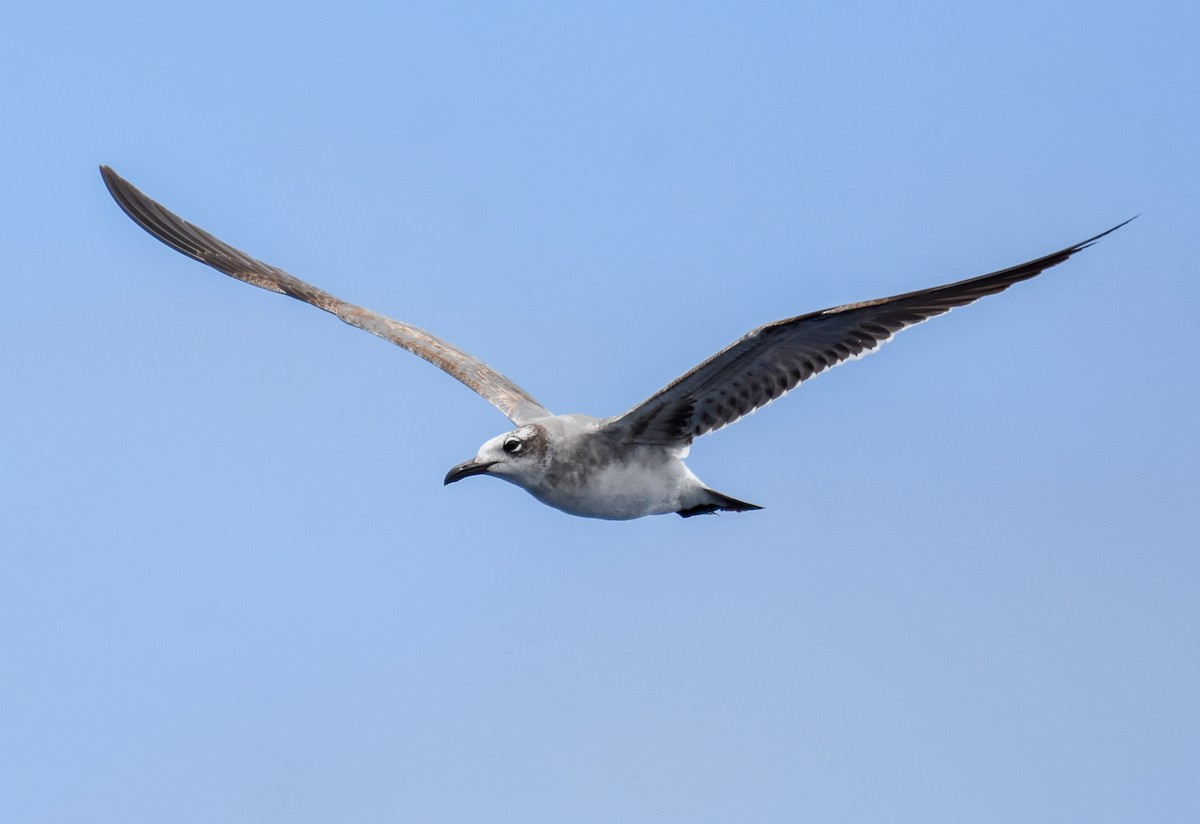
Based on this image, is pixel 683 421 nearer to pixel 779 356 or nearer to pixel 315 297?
pixel 779 356

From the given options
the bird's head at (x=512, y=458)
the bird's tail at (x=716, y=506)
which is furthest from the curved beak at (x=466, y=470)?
the bird's tail at (x=716, y=506)

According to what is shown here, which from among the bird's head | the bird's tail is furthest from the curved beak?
the bird's tail

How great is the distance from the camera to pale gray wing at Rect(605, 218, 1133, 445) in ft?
43.4

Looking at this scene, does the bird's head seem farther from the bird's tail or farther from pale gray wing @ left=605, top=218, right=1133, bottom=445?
the bird's tail

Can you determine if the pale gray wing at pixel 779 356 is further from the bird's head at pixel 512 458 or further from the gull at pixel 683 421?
the bird's head at pixel 512 458

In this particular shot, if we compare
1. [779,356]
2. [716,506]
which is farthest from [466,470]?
[779,356]

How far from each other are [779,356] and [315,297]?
7.33 m

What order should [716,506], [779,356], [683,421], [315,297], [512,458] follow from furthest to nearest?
[315,297], [716,506], [683,421], [512,458], [779,356]

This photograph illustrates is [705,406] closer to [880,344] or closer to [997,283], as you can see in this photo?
[880,344]

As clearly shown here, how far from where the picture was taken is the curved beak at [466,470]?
1466 centimetres

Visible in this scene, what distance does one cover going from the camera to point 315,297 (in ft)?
63.1

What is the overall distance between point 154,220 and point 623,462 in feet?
29.0

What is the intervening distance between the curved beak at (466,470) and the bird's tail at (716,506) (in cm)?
214

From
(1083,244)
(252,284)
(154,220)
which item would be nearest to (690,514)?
(1083,244)
